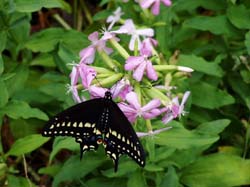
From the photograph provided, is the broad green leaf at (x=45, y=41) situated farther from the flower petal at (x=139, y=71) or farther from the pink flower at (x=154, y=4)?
the flower petal at (x=139, y=71)

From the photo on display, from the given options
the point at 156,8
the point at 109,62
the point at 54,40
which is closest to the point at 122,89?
the point at 109,62

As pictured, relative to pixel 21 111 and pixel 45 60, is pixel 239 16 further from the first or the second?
pixel 21 111

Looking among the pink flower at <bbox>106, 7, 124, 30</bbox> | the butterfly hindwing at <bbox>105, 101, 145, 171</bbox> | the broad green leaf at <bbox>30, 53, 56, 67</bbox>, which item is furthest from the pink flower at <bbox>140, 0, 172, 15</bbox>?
the butterfly hindwing at <bbox>105, 101, 145, 171</bbox>

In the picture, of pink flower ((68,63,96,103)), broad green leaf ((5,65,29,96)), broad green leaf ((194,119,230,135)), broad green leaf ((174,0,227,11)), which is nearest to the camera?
pink flower ((68,63,96,103))

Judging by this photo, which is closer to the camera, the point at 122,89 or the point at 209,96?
the point at 122,89

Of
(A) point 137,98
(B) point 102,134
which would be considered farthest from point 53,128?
(A) point 137,98

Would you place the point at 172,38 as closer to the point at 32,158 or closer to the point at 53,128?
the point at 32,158

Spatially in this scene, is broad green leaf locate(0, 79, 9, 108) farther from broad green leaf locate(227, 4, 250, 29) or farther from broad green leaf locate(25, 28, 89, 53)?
broad green leaf locate(227, 4, 250, 29)
